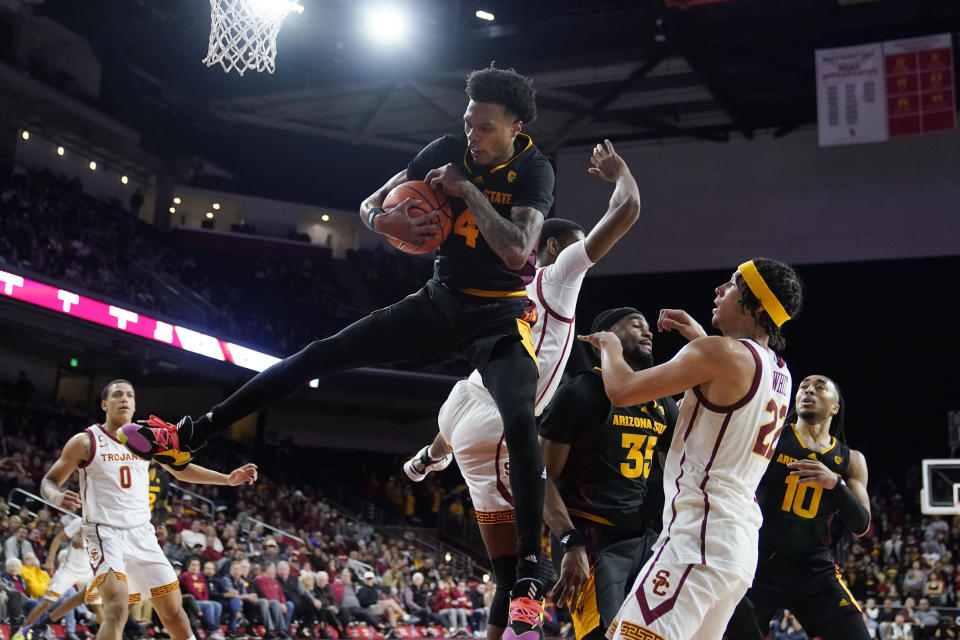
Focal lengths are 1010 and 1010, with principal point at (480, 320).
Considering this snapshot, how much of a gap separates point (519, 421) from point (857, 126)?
1751cm

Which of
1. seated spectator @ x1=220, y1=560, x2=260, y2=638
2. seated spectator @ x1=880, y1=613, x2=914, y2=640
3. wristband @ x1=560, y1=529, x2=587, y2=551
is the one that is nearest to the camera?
wristband @ x1=560, y1=529, x2=587, y2=551

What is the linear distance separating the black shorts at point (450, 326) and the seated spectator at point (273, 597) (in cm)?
1187

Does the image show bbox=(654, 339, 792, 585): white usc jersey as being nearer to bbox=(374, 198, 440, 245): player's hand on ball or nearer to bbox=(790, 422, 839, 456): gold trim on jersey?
bbox=(374, 198, 440, 245): player's hand on ball

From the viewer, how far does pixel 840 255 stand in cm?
2539

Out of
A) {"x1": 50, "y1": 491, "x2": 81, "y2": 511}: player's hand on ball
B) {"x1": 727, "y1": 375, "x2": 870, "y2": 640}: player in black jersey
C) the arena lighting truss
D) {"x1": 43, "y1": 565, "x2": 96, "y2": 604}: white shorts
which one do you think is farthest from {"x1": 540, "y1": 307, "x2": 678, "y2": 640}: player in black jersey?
the arena lighting truss

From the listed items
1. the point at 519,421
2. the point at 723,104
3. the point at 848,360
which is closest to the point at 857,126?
the point at 723,104

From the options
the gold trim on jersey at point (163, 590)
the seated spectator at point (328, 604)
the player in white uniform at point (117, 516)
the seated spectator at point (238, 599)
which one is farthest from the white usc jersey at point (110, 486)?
the seated spectator at point (328, 604)

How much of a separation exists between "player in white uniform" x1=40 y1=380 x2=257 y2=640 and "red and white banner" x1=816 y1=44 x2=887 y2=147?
15.9 meters

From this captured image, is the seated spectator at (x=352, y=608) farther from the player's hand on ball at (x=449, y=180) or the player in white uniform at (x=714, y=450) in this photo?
the player's hand on ball at (x=449, y=180)

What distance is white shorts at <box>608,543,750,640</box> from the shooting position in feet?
12.5

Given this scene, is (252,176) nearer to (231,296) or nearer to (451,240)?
(231,296)

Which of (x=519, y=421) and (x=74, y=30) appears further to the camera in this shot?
(x=74, y=30)

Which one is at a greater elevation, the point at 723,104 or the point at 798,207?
the point at 723,104

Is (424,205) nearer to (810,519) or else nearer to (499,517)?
(499,517)
